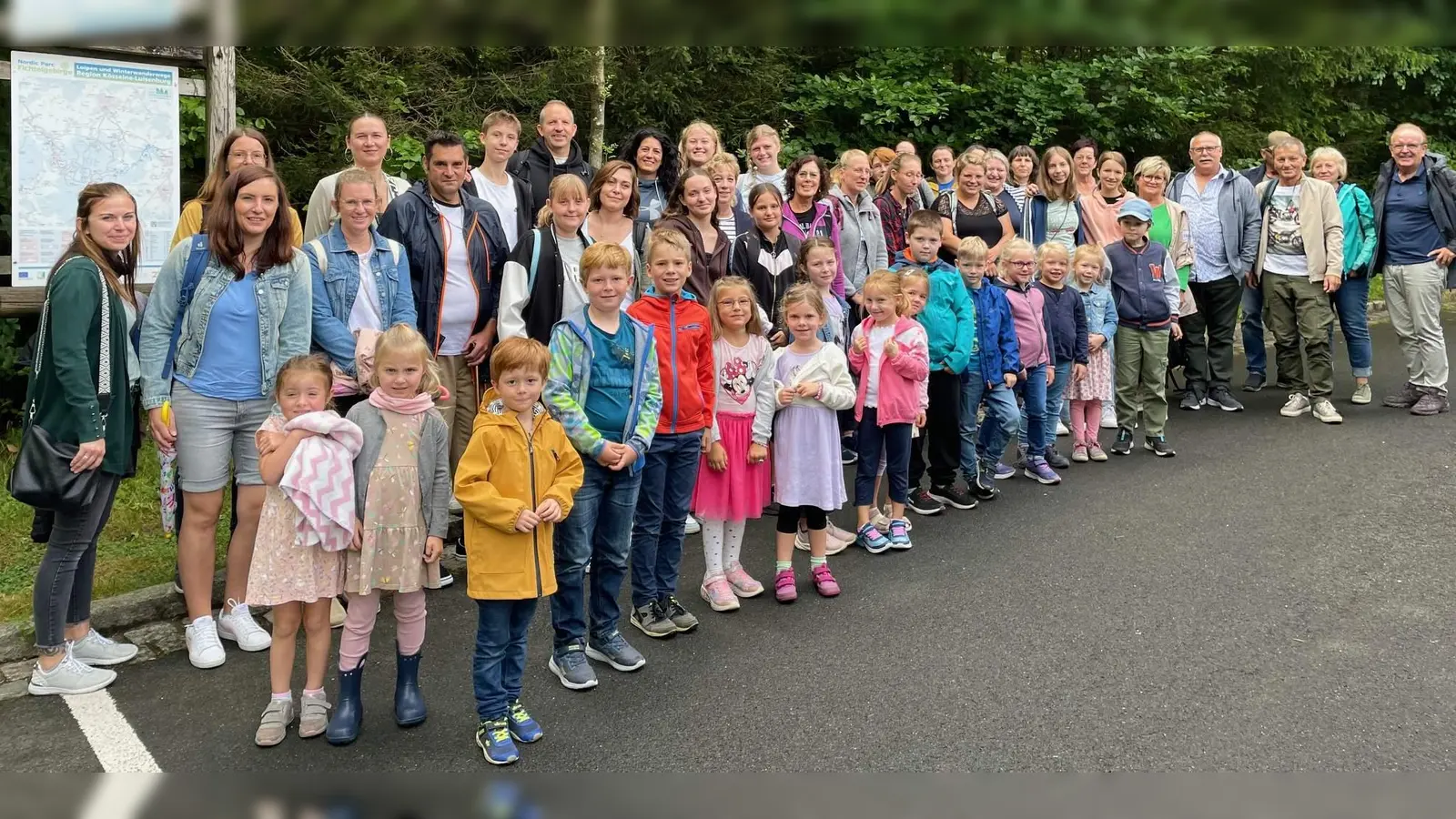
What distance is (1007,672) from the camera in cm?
459

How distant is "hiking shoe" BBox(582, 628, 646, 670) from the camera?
15.4 feet

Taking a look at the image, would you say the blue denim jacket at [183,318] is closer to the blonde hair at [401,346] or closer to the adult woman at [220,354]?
the adult woman at [220,354]

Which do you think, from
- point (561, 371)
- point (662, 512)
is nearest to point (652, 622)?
point (662, 512)

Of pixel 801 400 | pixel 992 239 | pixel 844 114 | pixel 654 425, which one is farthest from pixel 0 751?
pixel 844 114

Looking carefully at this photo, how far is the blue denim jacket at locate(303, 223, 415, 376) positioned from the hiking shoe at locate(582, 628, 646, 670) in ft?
5.68

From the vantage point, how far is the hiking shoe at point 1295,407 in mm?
8898

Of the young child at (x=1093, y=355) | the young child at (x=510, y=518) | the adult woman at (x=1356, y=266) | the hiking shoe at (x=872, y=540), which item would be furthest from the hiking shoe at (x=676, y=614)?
the adult woman at (x=1356, y=266)

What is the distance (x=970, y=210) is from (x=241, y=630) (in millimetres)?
5731

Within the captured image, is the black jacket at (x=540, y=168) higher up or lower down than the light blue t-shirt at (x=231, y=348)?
higher up

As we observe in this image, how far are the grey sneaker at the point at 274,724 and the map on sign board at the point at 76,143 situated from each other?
262 centimetres

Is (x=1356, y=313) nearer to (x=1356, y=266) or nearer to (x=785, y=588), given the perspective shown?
(x=1356, y=266)

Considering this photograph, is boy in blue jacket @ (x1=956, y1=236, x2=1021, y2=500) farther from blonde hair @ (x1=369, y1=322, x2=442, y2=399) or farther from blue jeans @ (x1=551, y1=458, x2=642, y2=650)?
blonde hair @ (x1=369, y1=322, x2=442, y2=399)

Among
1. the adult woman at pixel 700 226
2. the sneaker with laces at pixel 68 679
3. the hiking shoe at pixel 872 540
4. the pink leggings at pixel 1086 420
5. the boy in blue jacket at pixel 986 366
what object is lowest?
the sneaker with laces at pixel 68 679
